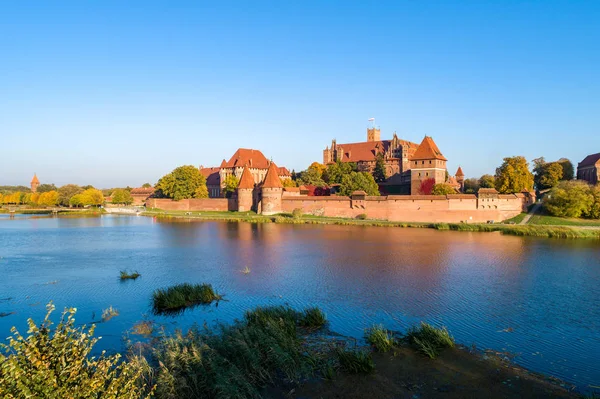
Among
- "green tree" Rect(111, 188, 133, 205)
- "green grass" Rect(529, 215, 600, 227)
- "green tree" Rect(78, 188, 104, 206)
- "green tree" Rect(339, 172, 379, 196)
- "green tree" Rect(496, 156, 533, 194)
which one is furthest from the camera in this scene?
"green tree" Rect(111, 188, 133, 205)

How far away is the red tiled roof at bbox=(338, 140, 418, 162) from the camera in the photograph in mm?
52625

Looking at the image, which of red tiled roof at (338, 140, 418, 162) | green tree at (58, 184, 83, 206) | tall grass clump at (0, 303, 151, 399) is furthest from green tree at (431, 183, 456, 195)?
green tree at (58, 184, 83, 206)

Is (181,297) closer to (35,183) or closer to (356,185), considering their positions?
(356,185)

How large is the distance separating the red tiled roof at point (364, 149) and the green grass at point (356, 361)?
4624 cm

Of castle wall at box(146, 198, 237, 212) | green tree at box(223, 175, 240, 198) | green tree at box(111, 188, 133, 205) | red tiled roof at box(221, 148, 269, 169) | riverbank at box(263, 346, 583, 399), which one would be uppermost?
red tiled roof at box(221, 148, 269, 169)

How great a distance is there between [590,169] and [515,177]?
1255 centimetres

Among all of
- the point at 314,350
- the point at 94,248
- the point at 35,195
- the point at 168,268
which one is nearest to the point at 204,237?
the point at 94,248

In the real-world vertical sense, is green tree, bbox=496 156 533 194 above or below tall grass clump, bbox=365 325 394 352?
above

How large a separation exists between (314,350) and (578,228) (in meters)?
24.3

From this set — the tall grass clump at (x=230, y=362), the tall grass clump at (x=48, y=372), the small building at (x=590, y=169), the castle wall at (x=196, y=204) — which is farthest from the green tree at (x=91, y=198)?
the tall grass clump at (x=48, y=372)

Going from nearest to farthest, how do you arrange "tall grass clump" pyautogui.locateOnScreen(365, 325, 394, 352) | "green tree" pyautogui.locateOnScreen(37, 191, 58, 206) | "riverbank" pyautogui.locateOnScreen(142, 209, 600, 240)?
"tall grass clump" pyautogui.locateOnScreen(365, 325, 394, 352) → "riverbank" pyautogui.locateOnScreen(142, 209, 600, 240) → "green tree" pyautogui.locateOnScreen(37, 191, 58, 206)

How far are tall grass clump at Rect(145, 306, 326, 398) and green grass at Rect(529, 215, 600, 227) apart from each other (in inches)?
999

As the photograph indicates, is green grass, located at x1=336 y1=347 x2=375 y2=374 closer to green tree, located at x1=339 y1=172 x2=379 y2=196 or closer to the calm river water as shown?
the calm river water

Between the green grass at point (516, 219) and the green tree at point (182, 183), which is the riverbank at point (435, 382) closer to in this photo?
the green grass at point (516, 219)
